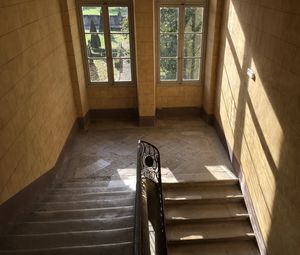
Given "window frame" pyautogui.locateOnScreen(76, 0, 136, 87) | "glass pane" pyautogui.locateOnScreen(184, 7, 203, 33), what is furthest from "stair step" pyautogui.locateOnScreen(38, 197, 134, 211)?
"glass pane" pyautogui.locateOnScreen(184, 7, 203, 33)

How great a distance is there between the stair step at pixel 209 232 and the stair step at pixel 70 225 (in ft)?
4.50

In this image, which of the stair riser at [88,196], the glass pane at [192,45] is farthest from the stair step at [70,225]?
the glass pane at [192,45]

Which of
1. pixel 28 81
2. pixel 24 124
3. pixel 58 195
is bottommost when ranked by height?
pixel 58 195

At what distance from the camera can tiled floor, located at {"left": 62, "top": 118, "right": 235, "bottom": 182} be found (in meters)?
5.15

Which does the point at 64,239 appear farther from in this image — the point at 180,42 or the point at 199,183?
the point at 180,42

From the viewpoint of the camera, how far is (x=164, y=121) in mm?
6918

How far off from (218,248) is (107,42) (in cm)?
461

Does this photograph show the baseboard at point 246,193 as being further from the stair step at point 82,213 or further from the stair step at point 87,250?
the stair step at point 87,250

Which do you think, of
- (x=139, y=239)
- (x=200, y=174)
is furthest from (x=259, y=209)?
(x=139, y=239)

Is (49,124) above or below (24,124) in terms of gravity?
below

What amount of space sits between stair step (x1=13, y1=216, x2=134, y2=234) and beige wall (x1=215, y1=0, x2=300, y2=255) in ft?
5.82

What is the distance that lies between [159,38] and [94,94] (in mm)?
1963

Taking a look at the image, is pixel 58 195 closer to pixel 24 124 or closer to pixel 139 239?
pixel 24 124

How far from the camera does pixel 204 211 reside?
15.3 feet
